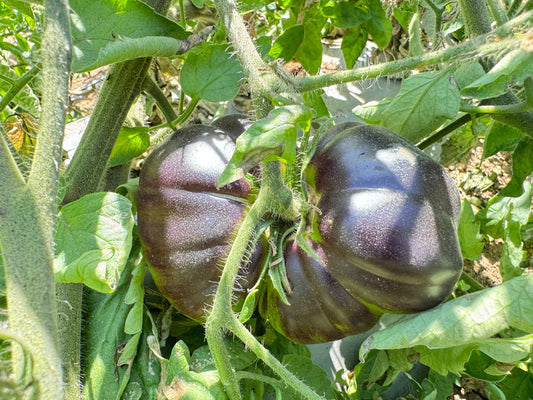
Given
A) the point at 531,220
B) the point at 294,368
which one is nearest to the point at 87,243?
the point at 294,368

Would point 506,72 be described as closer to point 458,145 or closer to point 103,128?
point 103,128

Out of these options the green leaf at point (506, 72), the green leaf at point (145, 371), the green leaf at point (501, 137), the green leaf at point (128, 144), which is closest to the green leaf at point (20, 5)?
the green leaf at point (128, 144)

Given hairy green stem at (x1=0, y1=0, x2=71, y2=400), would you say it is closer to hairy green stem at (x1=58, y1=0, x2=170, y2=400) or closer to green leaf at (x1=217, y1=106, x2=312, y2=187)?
green leaf at (x1=217, y1=106, x2=312, y2=187)

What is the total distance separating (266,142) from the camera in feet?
1.70

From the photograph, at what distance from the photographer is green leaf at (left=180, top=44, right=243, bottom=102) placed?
0.83m

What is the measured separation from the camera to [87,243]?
2.20ft

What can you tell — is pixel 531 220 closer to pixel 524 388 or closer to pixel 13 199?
pixel 524 388

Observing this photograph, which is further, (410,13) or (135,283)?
(410,13)

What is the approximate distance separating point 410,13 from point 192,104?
77cm

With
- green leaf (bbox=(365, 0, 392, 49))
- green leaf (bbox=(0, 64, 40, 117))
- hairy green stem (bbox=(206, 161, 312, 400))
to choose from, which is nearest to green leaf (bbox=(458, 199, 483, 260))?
hairy green stem (bbox=(206, 161, 312, 400))

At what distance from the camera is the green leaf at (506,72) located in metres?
0.55

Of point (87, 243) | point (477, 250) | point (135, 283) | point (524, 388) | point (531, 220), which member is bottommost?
point (524, 388)

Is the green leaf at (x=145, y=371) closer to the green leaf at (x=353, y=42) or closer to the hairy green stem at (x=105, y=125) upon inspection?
the hairy green stem at (x=105, y=125)

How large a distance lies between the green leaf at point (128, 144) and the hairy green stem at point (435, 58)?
382mm
